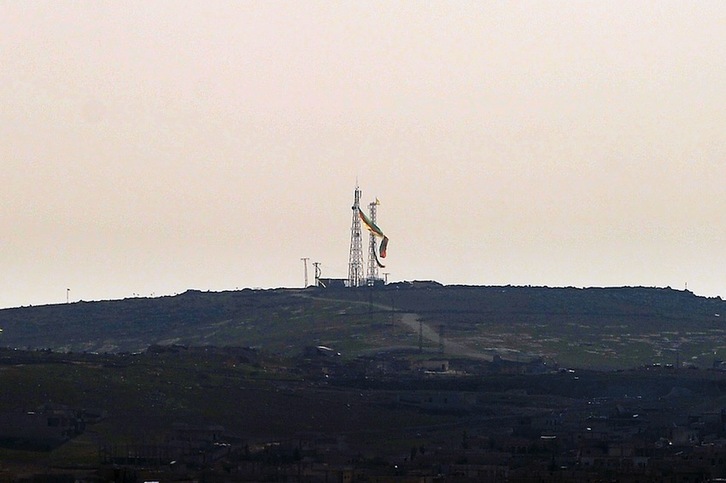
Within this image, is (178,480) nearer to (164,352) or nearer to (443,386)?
(443,386)

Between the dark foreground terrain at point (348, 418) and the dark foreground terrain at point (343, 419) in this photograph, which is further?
the dark foreground terrain at point (348, 418)

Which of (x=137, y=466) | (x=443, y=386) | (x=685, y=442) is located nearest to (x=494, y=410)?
(x=443, y=386)

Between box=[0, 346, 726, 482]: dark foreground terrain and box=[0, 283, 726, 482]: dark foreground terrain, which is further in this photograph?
box=[0, 283, 726, 482]: dark foreground terrain

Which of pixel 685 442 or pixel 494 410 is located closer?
pixel 685 442

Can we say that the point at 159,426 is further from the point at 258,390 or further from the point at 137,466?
the point at 137,466

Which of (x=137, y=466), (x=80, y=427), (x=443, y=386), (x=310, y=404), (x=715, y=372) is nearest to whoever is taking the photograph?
(x=137, y=466)

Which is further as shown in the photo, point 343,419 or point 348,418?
point 348,418

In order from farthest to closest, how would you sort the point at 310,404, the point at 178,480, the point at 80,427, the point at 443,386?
the point at 443,386 < the point at 310,404 < the point at 80,427 < the point at 178,480

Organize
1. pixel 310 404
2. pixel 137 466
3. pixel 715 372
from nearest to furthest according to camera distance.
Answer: pixel 137 466 → pixel 310 404 → pixel 715 372

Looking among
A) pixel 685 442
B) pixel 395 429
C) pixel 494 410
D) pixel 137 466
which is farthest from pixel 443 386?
pixel 137 466
